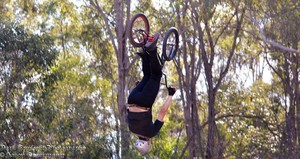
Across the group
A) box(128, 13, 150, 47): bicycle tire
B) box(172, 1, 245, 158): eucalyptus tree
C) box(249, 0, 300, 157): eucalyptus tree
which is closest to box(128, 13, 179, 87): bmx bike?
box(128, 13, 150, 47): bicycle tire

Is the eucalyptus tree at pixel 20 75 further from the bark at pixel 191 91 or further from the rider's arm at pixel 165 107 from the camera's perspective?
the rider's arm at pixel 165 107

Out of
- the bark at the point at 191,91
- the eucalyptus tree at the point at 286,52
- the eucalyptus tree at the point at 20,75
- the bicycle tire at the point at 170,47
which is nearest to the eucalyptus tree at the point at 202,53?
the bark at the point at 191,91

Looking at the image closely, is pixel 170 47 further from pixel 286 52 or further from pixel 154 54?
→ pixel 286 52

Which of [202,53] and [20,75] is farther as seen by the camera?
[202,53]

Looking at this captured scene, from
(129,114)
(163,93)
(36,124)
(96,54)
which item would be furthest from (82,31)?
(129,114)

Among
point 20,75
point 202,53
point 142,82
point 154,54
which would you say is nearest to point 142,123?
point 142,82

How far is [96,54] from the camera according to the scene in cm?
1424

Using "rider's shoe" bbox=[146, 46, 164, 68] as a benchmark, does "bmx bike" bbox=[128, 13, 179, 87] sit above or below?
above

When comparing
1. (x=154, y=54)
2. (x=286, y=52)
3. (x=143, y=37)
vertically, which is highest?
(x=286, y=52)

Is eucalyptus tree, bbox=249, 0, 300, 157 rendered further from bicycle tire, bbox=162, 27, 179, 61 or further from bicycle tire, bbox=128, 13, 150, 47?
bicycle tire, bbox=128, 13, 150, 47

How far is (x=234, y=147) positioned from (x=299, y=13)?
7.08 metres

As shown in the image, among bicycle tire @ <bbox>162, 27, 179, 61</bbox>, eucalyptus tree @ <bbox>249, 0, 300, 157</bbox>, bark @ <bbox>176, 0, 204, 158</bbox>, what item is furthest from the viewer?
bark @ <bbox>176, 0, 204, 158</bbox>

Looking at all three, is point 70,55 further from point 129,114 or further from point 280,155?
point 129,114

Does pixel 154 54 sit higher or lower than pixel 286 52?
lower
